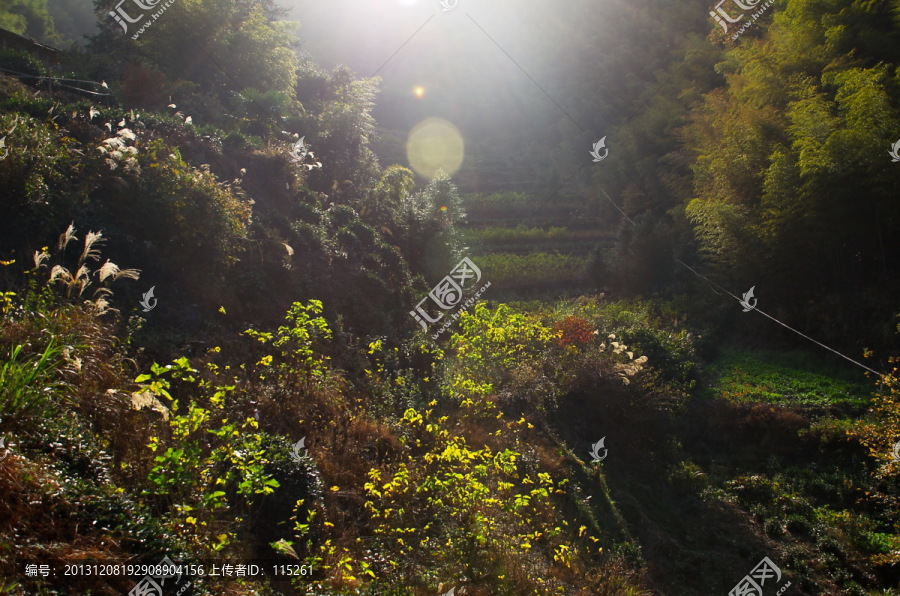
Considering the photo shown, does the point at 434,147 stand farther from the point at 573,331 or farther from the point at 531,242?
the point at 573,331

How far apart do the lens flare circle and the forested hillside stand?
1426 cm

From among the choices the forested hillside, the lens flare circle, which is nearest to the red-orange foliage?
the forested hillside

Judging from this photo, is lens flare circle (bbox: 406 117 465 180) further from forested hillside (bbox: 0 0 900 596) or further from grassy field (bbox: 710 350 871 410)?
grassy field (bbox: 710 350 871 410)

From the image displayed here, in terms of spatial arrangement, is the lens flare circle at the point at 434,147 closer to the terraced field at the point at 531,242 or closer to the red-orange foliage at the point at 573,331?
the terraced field at the point at 531,242

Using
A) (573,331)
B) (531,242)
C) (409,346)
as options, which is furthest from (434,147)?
(409,346)

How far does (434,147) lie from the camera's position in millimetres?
42594

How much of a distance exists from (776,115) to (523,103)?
31.3m

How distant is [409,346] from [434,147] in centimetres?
3421

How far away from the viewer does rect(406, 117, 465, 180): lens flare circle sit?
122 ft

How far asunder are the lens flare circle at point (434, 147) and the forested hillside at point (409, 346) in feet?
46.8

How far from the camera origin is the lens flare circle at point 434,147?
37.2 meters

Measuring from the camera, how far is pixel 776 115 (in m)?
14.2

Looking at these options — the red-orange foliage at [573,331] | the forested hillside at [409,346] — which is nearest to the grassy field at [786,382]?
the forested hillside at [409,346]

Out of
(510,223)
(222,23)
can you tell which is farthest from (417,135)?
(222,23)
